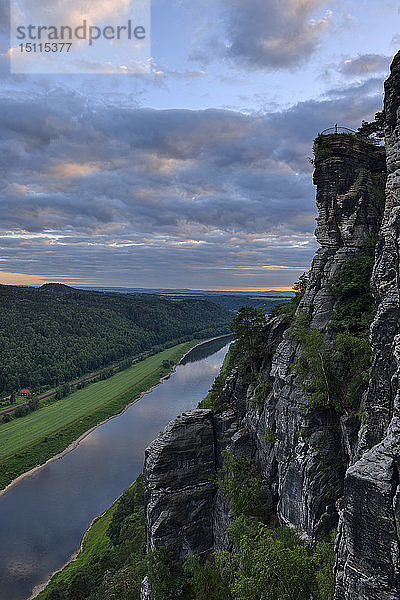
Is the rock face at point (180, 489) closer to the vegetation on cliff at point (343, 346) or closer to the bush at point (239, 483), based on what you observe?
the bush at point (239, 483)

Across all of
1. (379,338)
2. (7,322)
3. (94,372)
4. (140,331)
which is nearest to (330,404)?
(379,338)

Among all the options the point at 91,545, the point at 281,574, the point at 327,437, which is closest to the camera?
the point at 281,574

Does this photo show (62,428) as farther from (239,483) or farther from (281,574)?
(281,574)

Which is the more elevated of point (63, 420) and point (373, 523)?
point (373, 523)

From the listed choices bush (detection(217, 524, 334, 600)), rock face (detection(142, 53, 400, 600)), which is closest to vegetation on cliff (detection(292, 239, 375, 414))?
rock face (detection(142, 53, 400, 600))

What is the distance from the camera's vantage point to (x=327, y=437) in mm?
17406

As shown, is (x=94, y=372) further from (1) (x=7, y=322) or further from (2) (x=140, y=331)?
(2) (x=140, y=331)

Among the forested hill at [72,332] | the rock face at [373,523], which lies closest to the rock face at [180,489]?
the rock face at [373,523]

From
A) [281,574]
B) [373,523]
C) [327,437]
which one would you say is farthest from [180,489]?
[373,523]

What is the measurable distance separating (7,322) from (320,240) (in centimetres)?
11111

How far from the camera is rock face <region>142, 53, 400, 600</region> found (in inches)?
368

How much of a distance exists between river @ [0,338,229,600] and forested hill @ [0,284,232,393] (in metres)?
34.4

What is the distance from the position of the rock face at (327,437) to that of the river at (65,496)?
20.5m

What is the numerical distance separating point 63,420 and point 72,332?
57.6 meters
